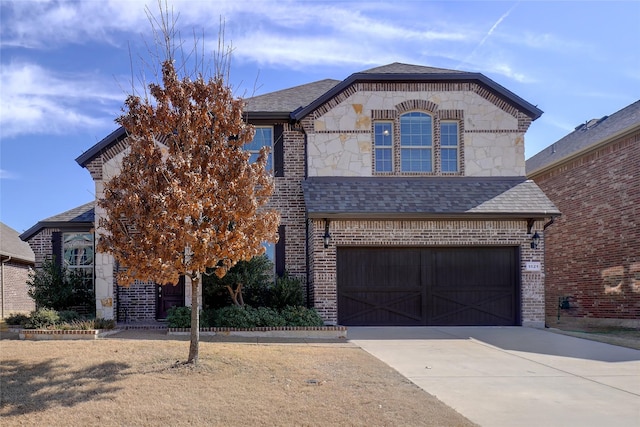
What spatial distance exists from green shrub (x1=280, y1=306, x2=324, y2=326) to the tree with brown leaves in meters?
4.33

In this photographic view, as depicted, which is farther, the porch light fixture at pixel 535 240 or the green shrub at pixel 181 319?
→ the porch light fixture at pixel 535 240

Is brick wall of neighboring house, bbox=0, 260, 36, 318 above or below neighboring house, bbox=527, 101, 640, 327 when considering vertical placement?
below

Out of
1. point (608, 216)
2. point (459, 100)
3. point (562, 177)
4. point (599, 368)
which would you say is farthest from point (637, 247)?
point (599, 368)

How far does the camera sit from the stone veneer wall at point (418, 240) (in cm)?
1304

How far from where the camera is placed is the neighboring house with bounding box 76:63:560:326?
13.2 metres

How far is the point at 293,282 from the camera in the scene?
12.9 m

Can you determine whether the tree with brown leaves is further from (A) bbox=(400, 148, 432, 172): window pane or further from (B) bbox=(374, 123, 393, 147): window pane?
(A) bbox=(400, 148, 432, 172): window pane

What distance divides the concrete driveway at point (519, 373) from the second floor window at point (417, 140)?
4.68 meters

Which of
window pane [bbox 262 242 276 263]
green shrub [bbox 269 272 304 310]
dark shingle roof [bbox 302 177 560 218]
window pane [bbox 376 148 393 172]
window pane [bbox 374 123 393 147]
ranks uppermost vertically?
window pane [bbox 374 123 393 147]

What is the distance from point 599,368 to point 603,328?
23.9 feet

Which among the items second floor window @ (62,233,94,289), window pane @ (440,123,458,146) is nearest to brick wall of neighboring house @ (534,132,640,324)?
window pane @ (440,123,458,146)

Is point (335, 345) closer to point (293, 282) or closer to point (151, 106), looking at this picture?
point (293, 282)

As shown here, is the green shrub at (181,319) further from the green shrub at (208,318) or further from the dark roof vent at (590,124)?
the dark roof vent at (590,124)

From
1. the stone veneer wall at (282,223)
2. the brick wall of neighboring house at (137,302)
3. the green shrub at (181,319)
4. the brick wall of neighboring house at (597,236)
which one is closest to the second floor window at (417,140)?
the stone veneer wall at (282,223)
